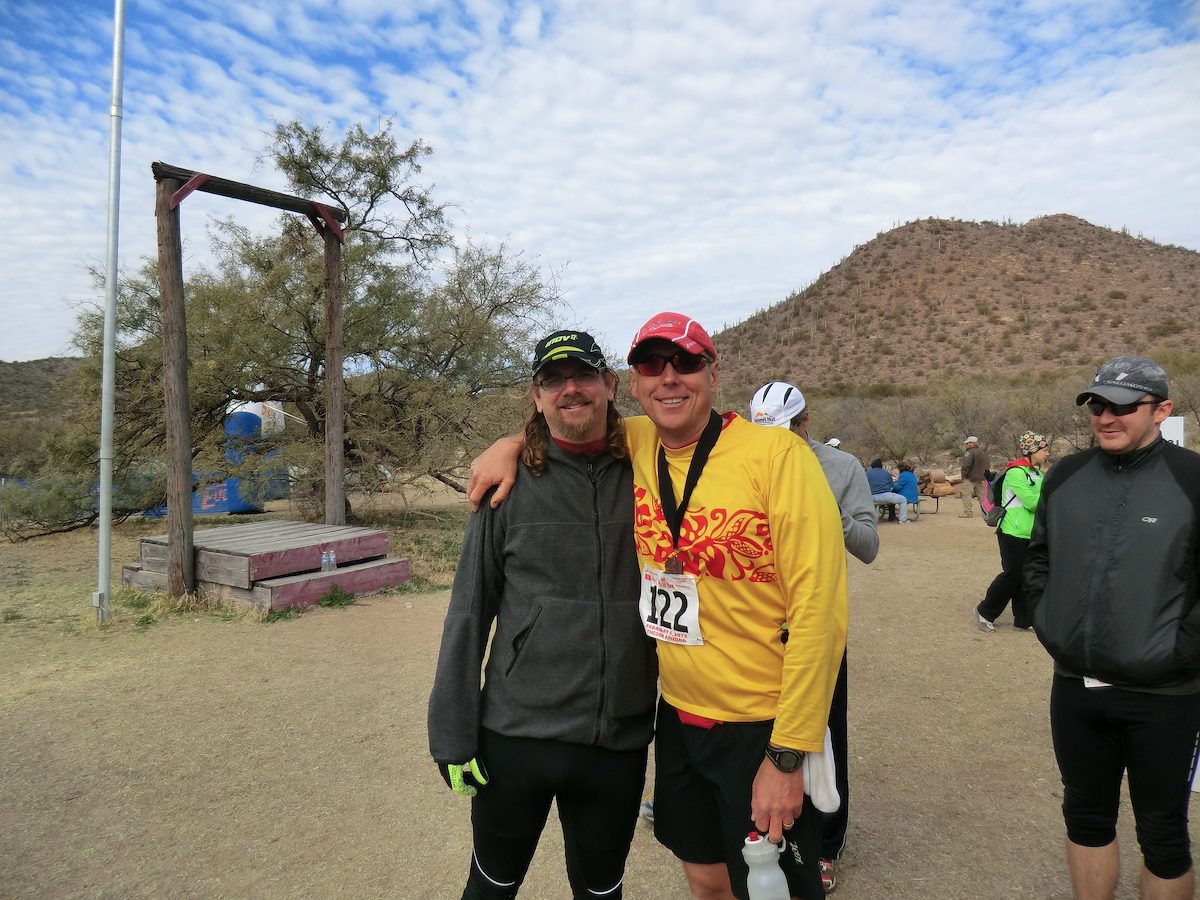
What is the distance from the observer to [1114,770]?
2.32 m

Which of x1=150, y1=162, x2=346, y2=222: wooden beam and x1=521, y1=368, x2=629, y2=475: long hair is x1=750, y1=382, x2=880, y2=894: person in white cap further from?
x1=150, y1=162, x2=346, y2=222: wooden beam

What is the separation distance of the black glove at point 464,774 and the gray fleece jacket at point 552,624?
38 mm

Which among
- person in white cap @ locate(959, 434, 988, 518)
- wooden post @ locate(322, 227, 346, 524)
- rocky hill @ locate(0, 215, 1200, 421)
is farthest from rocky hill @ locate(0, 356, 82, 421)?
person in white cap @ locate(959, 434, 988, 518)

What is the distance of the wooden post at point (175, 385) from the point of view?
7191mm

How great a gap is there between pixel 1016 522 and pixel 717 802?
5297mm

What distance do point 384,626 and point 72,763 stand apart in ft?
9.60

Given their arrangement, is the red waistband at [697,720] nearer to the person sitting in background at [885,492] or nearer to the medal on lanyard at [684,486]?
the medal on lanyard at [684,486]

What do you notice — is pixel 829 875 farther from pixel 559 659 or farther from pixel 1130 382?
pixel 1130 382

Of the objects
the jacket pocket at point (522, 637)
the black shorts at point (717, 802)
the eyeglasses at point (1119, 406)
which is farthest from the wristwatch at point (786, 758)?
the eyeglasses at point (1119, 406)

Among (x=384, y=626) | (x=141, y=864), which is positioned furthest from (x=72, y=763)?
(x=384, y=626)

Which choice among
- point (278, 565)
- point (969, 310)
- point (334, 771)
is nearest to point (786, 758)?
point (334, 771)

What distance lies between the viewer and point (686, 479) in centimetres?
184

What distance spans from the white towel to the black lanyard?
577 mm

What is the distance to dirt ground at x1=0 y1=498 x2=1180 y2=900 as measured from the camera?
2.94m
